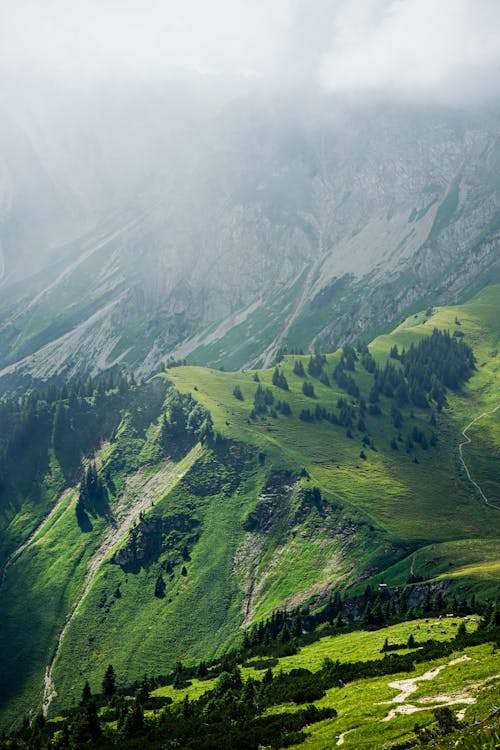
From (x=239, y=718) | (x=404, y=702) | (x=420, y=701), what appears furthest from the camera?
(x=239, y=718)

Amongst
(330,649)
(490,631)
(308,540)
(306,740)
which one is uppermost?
(306,740)

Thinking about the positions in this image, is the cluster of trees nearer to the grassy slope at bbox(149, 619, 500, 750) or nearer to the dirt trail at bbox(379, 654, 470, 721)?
the grassy slope at bbox(149, 619, 500, 750)

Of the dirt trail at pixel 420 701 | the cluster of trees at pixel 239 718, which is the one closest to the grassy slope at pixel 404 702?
the dirt trail at pixel 420 701

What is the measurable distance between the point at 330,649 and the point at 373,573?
68094 millimetres

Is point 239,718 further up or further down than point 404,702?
further down

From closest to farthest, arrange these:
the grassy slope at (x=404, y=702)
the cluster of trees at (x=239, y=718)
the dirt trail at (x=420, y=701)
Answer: the grassy slope at (x=404, y=702)
the dirt trail at (x=420, y=701)
the cluster of trees at (x=239, y=718)

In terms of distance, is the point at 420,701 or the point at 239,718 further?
the point at 239,718

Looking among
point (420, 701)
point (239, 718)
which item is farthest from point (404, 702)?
point (239, 718)

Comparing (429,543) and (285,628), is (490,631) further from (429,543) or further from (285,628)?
(429,543)

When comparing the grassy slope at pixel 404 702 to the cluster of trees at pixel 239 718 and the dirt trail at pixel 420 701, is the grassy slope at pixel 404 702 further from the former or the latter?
the cluster of trees at pixel 239 718

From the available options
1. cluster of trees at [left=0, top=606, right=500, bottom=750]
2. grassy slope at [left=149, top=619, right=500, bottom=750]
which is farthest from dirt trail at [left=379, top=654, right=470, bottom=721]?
cluster of trees at [left=0, top=606, right=500, bottom=750]

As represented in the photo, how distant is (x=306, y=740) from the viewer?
1802 inches

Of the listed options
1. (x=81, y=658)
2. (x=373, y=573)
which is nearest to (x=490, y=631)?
(x=373, y=573)

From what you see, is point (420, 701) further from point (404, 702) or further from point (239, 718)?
point (239, 718)
